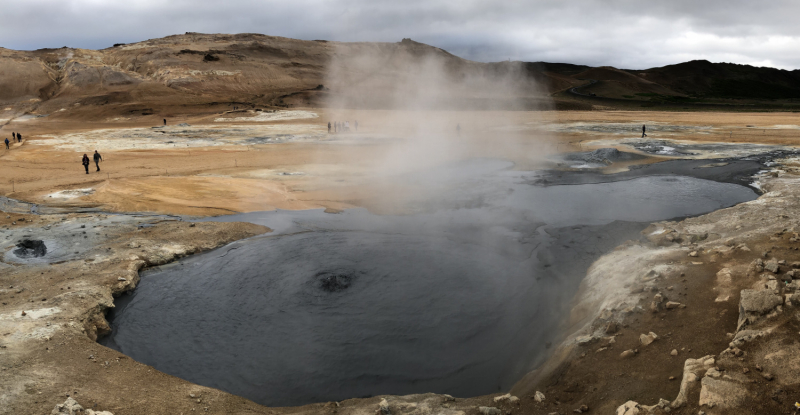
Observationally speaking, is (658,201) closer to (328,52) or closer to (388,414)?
(388,414)

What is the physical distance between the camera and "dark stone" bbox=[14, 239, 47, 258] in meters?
11.1

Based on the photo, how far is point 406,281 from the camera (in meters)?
9.84

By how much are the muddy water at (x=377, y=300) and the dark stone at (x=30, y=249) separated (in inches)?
121

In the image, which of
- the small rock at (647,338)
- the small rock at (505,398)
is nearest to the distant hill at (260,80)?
the small rock at (647,338)

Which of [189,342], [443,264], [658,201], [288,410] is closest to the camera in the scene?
[288,410]

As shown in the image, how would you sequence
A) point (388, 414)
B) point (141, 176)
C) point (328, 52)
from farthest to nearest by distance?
point (328, 52), point (141, 176), point (388, 414)

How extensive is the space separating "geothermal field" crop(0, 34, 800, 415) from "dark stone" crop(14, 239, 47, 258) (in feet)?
0.20

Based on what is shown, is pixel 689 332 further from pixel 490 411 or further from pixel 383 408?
pixel 383 408

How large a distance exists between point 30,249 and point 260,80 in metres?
55.4

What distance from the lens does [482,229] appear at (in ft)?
42.0

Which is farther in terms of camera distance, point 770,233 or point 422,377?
point 770,233

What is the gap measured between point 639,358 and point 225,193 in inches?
570

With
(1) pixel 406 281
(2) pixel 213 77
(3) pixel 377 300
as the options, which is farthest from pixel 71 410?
(2) pixel 213 77

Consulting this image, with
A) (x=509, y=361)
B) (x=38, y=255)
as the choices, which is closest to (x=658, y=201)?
(x=509, y=361)
